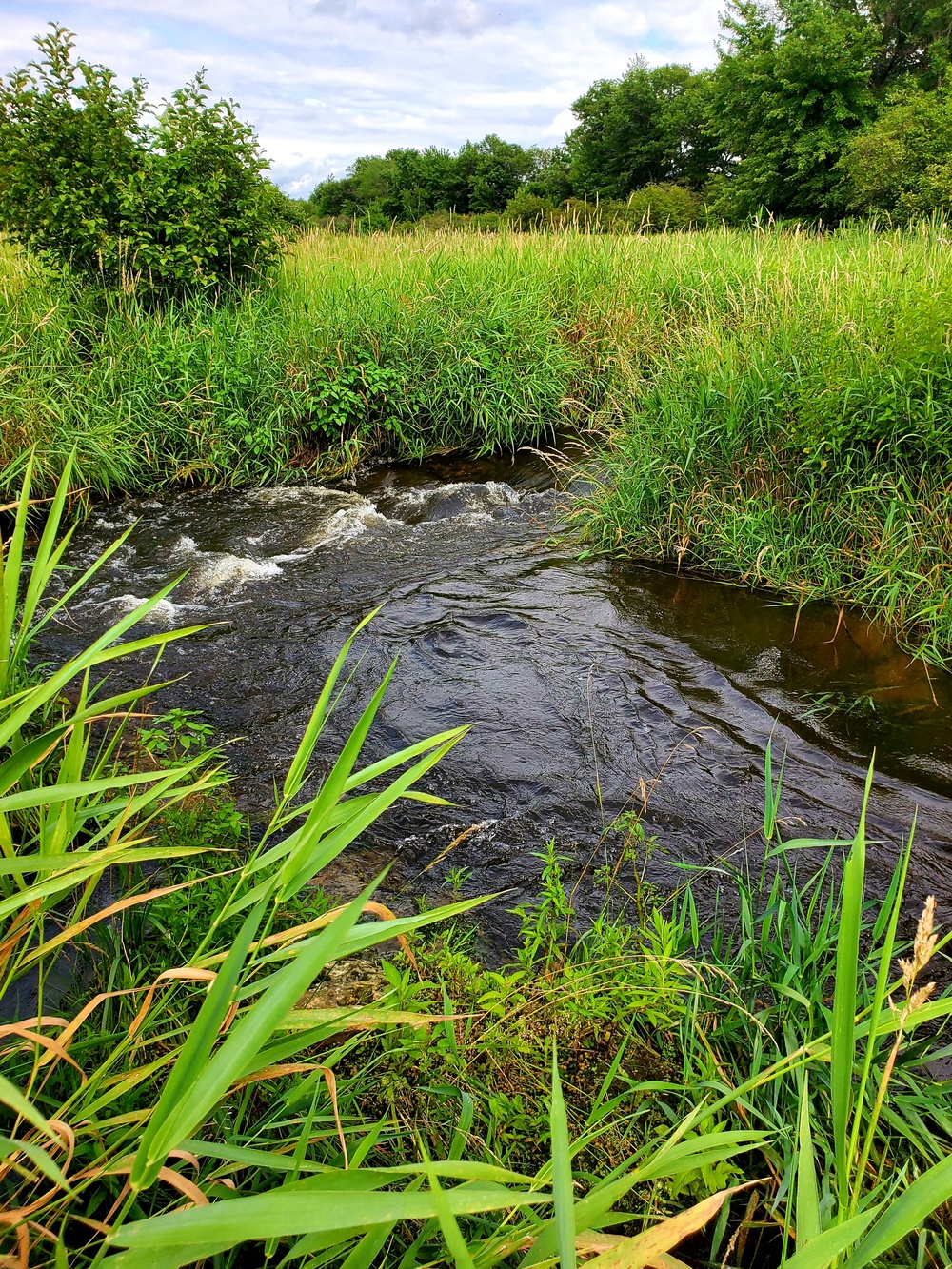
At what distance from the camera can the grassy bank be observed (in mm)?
4430

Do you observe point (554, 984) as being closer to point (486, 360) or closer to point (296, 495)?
point (296, 495)

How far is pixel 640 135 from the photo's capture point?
105 feet

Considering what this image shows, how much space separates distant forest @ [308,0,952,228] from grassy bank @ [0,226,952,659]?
8.79 ft

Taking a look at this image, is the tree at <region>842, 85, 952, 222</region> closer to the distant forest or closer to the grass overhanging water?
the distant forest

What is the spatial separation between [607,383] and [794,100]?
1815 cm

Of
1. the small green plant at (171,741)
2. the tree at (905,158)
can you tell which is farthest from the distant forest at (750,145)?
the small green plant at (171,741)

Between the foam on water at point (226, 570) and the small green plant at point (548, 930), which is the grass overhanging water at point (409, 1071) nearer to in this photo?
the small green plant at point (548, 930)

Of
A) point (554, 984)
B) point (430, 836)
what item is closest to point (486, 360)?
point (430, 836)

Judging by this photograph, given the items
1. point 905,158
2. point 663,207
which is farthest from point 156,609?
point 905,158

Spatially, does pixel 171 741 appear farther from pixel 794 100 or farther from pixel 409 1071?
pixel 794 100

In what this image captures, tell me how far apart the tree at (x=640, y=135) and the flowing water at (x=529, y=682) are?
29.6 metres

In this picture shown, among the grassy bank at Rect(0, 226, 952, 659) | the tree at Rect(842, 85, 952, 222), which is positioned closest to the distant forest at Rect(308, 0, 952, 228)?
the tree at Rect(842, 85, 952, 222)

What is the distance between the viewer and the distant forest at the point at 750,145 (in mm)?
13531

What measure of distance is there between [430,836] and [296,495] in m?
4.46
